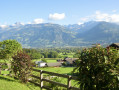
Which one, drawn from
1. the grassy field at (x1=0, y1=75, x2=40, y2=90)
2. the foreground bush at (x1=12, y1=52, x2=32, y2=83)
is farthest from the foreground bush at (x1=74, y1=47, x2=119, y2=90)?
the foreground bush at (x1=12, y1=52, x2=32, y2=83)

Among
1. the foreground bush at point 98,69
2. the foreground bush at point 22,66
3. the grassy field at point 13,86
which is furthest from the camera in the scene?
the foreground bush at point 22,66

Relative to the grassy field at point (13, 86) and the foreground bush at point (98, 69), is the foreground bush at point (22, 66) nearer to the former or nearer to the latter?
the grassy field at point (13, 86)

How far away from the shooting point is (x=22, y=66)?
11.2m

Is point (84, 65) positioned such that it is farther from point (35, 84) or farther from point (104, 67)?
point (35, 84)

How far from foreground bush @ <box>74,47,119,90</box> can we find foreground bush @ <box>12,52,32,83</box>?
6.53 metres

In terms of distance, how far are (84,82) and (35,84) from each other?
7.12 meters

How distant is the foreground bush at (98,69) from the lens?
4.91m

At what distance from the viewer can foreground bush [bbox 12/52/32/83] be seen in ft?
36.7

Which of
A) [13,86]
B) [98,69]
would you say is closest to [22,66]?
[13,86]

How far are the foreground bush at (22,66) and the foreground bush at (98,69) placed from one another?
21.4 ft

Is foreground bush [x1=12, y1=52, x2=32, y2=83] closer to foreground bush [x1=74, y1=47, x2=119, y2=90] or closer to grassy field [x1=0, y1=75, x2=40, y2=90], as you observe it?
grassy field [x1=0, y1=75, x2=40, y2=90]

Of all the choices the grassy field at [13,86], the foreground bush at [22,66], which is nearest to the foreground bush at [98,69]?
the grassy field at [13,86]

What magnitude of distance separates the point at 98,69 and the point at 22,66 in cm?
734

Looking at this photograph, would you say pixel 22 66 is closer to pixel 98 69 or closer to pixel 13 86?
pixel 13 86
